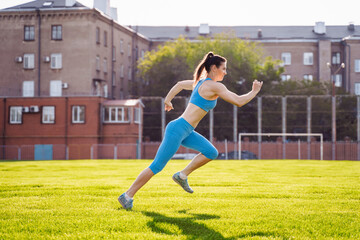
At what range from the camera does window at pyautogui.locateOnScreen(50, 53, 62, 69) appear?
59.6 metres

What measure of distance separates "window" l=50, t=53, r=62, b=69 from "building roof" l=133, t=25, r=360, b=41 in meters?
20.2

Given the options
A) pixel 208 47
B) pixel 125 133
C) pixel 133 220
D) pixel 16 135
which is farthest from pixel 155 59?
pixel 133 220

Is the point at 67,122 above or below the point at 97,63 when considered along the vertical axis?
below

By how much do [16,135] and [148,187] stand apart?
4735 centimetres

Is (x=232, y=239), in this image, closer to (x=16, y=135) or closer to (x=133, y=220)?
(x=133, y=220)

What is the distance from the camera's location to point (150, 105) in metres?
60.9

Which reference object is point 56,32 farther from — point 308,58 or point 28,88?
point 308,58

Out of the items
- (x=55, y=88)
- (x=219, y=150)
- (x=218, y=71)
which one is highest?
(x=55, y=88)

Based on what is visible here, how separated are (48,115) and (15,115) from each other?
325 centimetres

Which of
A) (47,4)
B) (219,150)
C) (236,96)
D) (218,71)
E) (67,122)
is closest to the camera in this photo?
(236,96)

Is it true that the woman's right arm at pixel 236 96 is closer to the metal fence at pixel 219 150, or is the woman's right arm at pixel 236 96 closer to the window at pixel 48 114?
the metal fence at pixel 219 150

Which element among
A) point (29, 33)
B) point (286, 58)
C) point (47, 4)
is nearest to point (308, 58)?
point (286, 58)

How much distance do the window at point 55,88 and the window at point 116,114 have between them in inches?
248

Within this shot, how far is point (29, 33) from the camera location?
6075cm
